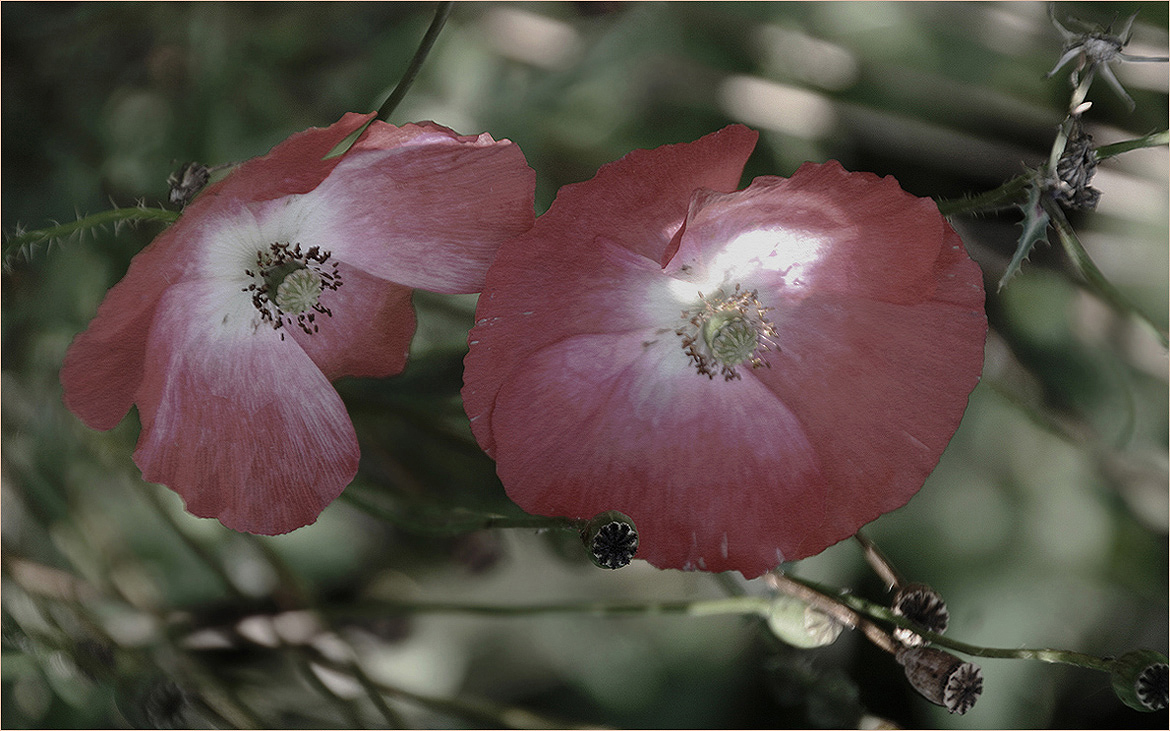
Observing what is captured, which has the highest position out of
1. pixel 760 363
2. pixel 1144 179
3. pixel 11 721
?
pixel 1144 179

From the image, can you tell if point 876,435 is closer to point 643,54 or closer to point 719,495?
point 719,495

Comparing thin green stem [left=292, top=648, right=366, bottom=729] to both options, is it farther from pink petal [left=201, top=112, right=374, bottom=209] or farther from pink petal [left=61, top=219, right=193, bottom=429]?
pink petal [left=201, top=112, right=374, bottom=209]

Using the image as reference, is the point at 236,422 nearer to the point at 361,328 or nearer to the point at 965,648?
the point at 361,328

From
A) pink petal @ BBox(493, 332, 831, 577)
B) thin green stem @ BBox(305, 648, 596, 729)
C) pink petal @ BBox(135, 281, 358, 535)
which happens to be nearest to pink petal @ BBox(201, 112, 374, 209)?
pink petal @ BBox(135, 281, 358, 535)

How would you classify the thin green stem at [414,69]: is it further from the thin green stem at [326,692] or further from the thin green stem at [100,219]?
the thin green stem at [326,692]

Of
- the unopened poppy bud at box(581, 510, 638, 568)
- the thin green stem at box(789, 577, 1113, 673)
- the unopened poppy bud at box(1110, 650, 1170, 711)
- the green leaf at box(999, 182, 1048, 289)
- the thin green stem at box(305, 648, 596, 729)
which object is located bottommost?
the thin green stem at box(305, 648, 596, 729)

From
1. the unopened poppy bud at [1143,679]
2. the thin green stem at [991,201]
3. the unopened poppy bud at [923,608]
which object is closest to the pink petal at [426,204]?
the thin green stem at [991,201]

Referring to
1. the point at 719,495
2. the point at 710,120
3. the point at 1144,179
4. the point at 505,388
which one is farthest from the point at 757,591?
the point at 1144,179

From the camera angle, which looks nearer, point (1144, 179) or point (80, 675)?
point (80, 675)
